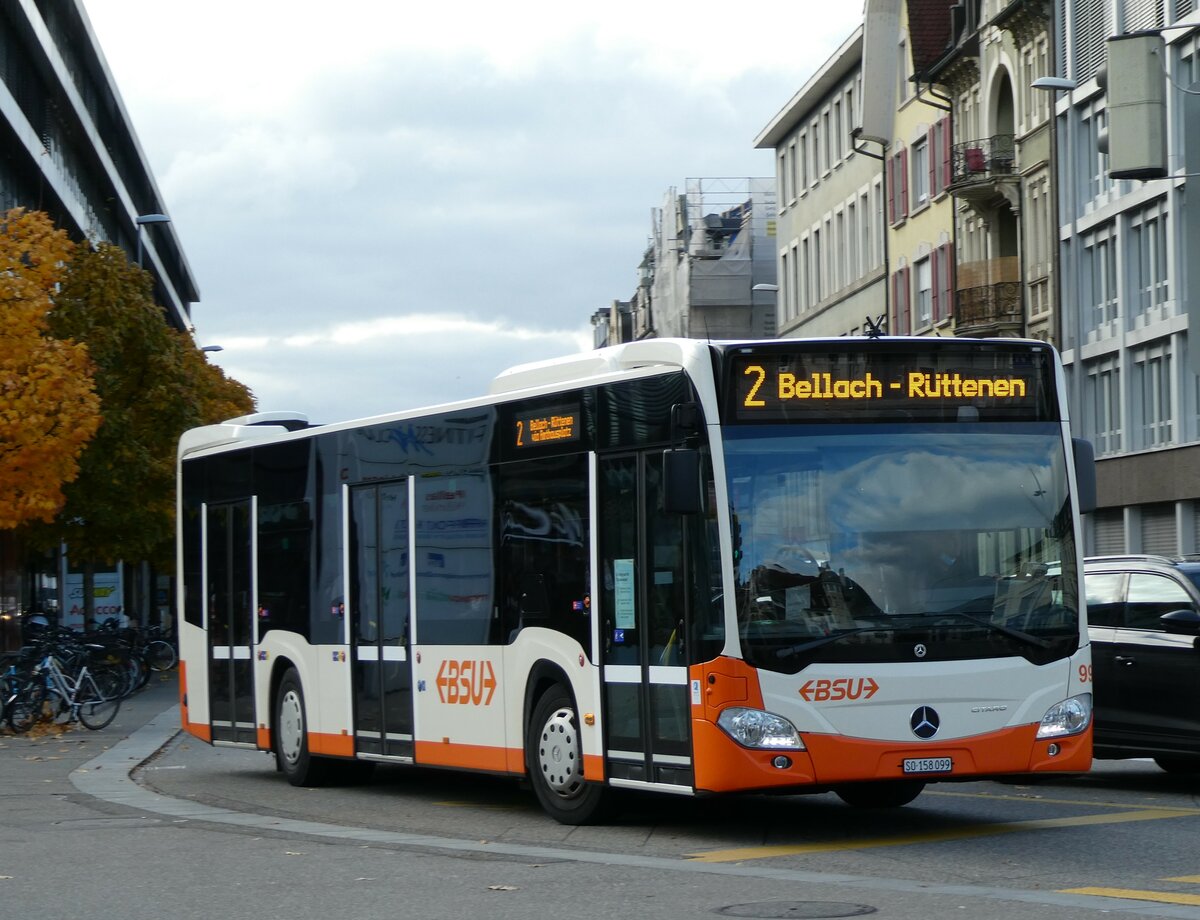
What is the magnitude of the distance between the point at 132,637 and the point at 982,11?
28.9 meters

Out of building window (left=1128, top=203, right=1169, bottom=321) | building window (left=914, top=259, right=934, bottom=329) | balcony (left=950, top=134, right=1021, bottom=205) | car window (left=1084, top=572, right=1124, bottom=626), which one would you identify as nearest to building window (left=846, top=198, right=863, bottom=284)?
building window (left=914, top=259, right=934, bottom=329)

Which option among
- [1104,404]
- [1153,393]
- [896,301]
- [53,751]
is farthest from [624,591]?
[896,301]

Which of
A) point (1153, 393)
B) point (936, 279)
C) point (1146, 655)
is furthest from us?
point (936, 279)

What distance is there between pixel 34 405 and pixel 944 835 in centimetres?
1885

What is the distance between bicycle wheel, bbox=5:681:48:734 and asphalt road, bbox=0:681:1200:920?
724 centimetres

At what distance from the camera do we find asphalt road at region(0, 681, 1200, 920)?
10548 millimetres

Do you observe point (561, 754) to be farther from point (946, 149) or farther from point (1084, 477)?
point (946, 149)

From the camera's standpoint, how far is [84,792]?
1864cm

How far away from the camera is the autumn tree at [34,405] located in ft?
96.8

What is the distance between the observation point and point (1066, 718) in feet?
43.4

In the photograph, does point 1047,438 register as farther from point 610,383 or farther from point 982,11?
point 982,11

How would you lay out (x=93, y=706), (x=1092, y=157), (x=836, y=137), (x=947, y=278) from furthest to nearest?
(x=836, y=137), (x=947, y=278), (x=1092, y=157), (x=93, y=706)

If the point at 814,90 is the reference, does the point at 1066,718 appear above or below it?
below

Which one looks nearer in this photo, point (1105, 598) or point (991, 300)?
point (1105, 598)
